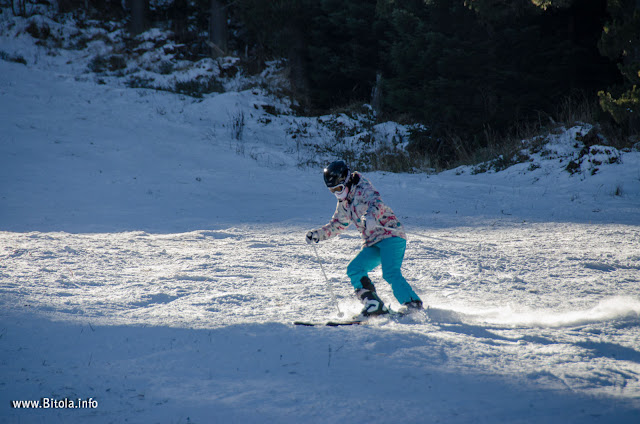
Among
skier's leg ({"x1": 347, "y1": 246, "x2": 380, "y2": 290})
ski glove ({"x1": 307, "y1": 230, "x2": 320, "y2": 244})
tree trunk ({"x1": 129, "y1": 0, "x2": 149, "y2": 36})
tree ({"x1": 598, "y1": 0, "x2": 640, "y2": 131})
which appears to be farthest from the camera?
tree trunk ({"x1": 129, "y1": 0, "x2": 149, "y2": 36})

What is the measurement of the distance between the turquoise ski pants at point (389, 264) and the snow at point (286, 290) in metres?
0.25

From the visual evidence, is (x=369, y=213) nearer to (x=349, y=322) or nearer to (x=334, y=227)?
(x=334, y=227)

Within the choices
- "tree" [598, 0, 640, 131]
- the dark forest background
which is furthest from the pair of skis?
the dark forest background

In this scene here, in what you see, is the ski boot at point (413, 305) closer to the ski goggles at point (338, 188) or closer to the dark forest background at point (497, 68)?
the ski goggles at point (338, 188)

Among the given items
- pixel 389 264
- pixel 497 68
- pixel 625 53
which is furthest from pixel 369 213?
pixel 497 68

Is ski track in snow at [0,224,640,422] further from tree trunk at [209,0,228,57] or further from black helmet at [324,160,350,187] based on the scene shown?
tree trunk at [209,0,228,57]

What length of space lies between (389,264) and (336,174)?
0.96 metres

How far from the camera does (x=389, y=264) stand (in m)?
4.21

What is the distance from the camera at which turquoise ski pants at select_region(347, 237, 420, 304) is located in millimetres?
4168

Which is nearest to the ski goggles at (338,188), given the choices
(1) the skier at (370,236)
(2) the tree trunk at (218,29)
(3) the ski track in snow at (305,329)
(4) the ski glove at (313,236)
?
(1) the skier at (370,236)

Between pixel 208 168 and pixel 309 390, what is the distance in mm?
9926

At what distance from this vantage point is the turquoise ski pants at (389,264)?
4168mm

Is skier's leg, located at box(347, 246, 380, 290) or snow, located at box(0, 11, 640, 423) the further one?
skier's leg, located at box(347, 246, 380, 290)

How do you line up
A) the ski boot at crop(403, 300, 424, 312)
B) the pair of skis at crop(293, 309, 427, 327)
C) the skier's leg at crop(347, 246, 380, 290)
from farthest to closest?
the skier's leg at crop(347, 246, 380, 290), the ski boot at crop(403, 300, 424, 312), the pair of skis at crop(293, 309, 427, 327)
